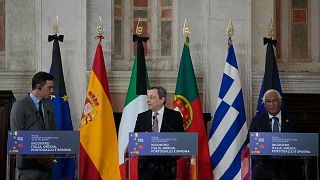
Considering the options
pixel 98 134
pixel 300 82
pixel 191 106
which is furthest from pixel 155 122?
pixel 300 82

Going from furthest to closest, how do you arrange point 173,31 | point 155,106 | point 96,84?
point 173,31 → point 96,84 → point 155,106

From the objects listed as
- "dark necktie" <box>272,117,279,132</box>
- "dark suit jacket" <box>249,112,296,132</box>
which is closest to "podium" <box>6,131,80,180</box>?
"dark suit jacket" <box>249,112,296,132</box>

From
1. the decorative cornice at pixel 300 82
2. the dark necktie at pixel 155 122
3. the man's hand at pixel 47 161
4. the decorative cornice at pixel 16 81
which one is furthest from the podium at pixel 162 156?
the decorative cornice at pixel 300 82

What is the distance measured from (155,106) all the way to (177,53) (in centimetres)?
237

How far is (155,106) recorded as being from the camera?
307 inches

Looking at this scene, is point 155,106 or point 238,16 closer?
point 155,106

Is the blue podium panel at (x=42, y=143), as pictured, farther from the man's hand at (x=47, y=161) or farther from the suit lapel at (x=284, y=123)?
the suit lapel at (x=284, y=123)

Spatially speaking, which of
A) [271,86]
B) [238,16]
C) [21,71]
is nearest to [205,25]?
[238,16]

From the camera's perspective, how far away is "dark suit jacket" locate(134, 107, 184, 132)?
25.2 feet

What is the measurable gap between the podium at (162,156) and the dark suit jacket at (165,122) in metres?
0.50

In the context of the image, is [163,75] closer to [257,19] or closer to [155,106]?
[257,19]

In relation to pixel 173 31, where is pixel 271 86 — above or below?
below

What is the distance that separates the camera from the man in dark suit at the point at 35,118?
7070 millimetres

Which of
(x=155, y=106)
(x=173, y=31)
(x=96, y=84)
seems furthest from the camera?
(x=173, y=31)
